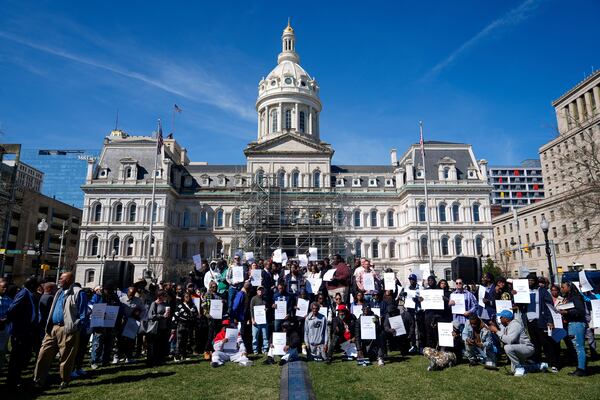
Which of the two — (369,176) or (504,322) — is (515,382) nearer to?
(504,322)

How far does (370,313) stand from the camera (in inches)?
445

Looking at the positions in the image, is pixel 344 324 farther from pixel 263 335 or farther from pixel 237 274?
pixel 237 274

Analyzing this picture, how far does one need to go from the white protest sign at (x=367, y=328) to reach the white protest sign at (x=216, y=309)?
14.0ft

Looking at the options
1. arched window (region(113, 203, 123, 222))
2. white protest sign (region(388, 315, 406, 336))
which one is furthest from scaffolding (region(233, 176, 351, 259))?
white protest sign (region(388, 315, 406, 336))

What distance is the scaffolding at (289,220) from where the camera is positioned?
160ft

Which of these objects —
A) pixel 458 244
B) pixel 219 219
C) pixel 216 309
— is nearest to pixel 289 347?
pixel 216 309

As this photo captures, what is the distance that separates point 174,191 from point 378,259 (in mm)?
28386

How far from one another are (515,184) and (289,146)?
90133 mm

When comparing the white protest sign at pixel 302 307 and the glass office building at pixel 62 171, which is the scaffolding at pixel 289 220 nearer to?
the white protest sign at pixel 302 307

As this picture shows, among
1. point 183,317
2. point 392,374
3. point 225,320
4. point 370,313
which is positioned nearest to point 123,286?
point 183,317

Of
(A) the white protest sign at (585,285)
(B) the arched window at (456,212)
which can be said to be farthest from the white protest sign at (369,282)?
(B) the arched window at (456,212)

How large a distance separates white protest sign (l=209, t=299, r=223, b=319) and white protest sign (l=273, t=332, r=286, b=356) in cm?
189

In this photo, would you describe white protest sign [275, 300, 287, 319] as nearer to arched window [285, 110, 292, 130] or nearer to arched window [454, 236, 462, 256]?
arched window [454, 236, 462, 256]

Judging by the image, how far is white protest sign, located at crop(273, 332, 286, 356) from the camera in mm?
11477
